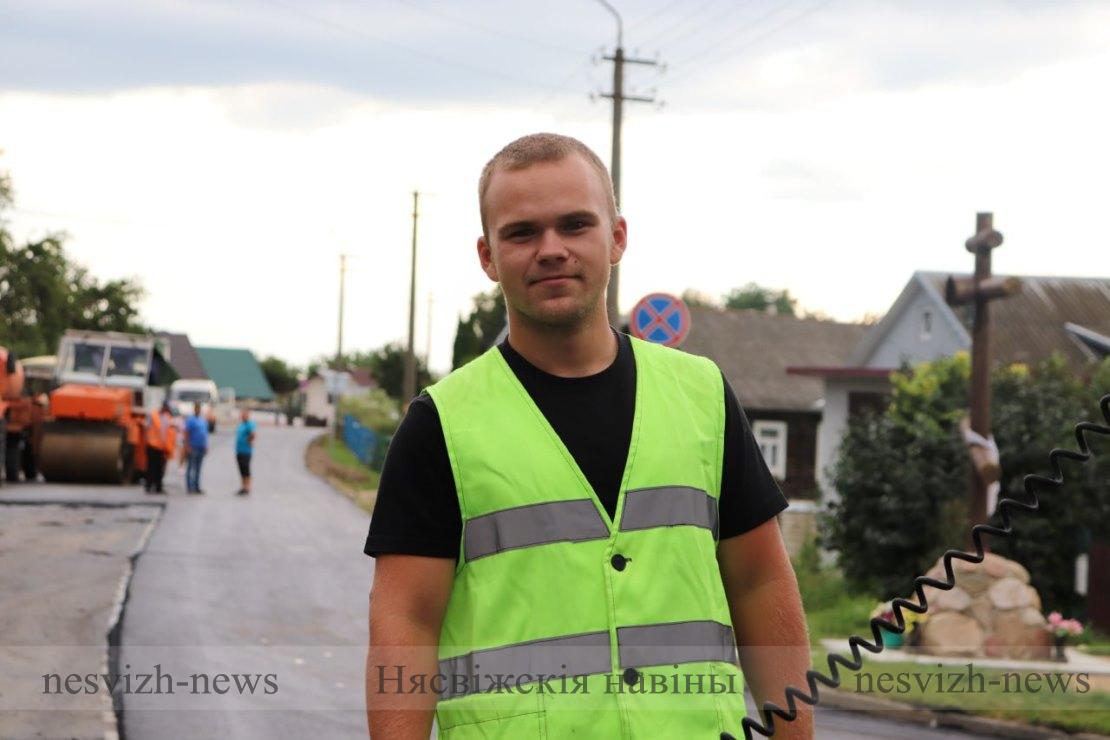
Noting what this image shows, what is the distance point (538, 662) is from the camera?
8.73ft

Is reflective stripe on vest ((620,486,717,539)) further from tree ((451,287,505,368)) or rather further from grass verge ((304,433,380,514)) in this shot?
tree ((451,287,505,368))

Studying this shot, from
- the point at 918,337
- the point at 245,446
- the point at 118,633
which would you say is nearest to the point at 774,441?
the point at 918,337

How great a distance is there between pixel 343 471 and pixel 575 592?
126 feet

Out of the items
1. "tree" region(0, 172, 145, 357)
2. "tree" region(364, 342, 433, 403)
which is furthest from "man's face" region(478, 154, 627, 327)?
"tree" region(364, 342, 433, 403)

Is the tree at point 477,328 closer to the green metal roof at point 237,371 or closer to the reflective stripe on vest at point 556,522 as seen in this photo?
the green metal roof at point 237,371

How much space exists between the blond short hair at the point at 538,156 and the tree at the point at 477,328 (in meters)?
80.9

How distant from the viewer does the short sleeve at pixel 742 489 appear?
9.55 ft

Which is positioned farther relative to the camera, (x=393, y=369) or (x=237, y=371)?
(x=237, y=371)

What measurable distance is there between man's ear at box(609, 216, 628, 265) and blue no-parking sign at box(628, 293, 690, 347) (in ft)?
40.7

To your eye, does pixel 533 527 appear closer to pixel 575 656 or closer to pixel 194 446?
pixel 575 656

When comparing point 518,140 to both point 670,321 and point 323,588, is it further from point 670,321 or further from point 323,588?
point 323,588

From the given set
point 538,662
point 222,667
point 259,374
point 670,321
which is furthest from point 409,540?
point 259,374

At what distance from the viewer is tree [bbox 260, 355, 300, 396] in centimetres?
14412

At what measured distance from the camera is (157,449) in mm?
28938
